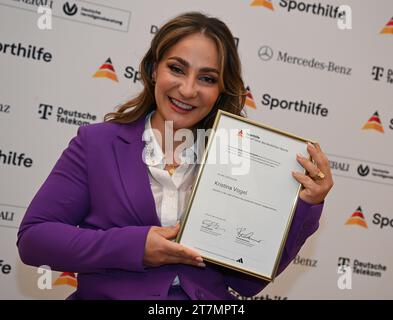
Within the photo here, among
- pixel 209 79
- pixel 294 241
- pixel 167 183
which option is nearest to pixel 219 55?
pixel 209 79

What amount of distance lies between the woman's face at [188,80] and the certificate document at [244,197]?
0.50 ft

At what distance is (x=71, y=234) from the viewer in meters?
1.51

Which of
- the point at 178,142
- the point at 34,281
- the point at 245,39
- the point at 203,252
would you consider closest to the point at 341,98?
the point at 245,39

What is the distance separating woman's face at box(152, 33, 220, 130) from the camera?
1.69m

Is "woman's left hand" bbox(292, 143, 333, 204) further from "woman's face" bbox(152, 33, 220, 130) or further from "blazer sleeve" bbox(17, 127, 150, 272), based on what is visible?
"blazer sleeve" bbox(17, 127, 150, 272)

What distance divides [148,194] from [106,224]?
166 millimetres

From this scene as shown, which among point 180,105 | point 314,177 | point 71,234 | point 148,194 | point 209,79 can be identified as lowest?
point 71,234

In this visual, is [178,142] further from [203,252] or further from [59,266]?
[59,266]

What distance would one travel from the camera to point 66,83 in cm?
270

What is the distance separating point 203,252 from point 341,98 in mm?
1785

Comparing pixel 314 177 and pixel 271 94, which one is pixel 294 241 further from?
pixel 271 94

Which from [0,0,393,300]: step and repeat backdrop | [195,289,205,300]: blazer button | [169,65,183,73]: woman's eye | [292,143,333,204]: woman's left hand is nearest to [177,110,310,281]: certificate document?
[292,143,333,204]: woman's left hand
